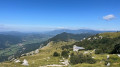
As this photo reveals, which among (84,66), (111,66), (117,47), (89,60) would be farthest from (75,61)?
(117,47)

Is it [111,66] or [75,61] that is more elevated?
[111,66]

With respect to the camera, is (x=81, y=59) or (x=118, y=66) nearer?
(x=118, y=66)

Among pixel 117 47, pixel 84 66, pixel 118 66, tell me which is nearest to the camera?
pixel 118 66

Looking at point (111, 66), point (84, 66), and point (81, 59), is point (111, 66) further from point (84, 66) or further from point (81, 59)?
point (81, 59)

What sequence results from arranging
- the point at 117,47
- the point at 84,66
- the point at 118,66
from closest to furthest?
the point at 118,66, the point at 84,66, the point at 117,47

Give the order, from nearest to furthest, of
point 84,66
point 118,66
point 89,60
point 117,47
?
point 118,66 < point 84,66 < point 89,60 < point 117,47

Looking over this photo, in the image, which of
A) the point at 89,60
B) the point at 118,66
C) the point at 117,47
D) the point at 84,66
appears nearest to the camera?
the point at 118,66

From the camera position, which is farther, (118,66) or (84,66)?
(84,66)

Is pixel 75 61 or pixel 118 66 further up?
pixel 118 66

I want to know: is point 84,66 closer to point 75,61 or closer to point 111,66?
point 111,66

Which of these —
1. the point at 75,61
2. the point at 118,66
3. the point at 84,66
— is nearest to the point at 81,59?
the point at 75,61
